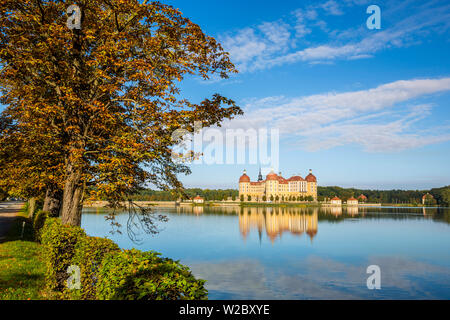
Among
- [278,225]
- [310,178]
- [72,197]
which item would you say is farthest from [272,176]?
[72,197]

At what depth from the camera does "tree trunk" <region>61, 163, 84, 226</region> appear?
417 inches

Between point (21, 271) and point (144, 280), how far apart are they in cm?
836

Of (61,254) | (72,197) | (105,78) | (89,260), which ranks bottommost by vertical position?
(61,254)

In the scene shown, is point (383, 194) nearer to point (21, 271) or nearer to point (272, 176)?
point (272, 176)

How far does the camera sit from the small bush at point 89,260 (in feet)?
20.9

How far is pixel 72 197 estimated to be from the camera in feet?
35.1

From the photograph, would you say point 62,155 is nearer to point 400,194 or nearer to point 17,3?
point 17,3

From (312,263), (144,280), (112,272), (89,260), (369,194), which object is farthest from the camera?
(369,194)

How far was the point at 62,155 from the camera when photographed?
494 inches

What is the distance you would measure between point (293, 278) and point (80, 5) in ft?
56.4

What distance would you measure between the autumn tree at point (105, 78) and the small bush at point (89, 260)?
2.35 metres

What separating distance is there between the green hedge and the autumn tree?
198cm

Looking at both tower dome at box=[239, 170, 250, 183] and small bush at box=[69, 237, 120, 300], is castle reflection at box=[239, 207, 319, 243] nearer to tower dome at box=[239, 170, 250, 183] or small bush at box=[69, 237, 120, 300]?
small bush at box=[69, 237, 120, 300]

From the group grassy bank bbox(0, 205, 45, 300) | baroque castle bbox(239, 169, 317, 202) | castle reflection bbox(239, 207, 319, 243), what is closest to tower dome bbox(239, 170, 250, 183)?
baroque castle bbox(239, 169, 317, 202)
